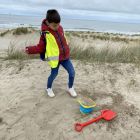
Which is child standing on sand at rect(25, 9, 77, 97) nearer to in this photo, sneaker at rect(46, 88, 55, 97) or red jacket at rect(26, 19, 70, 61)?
red jacket at rect(26, 19, 70, 61)

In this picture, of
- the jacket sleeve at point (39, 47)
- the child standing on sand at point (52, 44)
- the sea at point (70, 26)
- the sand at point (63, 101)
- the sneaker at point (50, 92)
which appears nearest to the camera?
the sand at point (63, 101)

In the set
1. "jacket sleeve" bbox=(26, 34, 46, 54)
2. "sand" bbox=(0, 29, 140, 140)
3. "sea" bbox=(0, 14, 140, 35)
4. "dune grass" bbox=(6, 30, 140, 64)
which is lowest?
"sea" bbox=(0, 14, 140, 35)

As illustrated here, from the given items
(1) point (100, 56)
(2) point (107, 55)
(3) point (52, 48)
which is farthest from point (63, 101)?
(2) point (107, 55)

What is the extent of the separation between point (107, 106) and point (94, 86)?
78 centimetres

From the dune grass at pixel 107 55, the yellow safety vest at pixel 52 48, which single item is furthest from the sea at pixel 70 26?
the yellow safety vest at pixel 52 48

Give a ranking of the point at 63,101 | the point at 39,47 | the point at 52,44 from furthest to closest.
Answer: the point at 63,101, the point at 39,47, the point at 52,44

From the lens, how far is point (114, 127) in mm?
4129

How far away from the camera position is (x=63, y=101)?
474 centimetres

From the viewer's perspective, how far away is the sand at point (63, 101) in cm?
403

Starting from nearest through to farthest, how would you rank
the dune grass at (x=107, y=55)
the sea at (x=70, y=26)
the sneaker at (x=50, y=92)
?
the sneaker at (x=50, y=92) → the dune grass at (x=107, y=55) → the sea at (x=70, y=26)

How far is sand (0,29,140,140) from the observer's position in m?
4.03

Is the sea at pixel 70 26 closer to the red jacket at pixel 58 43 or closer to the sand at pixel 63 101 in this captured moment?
the sand at pixel 63 101

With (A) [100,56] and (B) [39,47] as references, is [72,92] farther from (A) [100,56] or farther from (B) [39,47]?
(A) [100,56]

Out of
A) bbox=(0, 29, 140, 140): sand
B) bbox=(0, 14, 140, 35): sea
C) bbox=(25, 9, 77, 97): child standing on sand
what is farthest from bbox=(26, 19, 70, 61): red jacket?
bbox=(0, 14, 140, 35): sea
